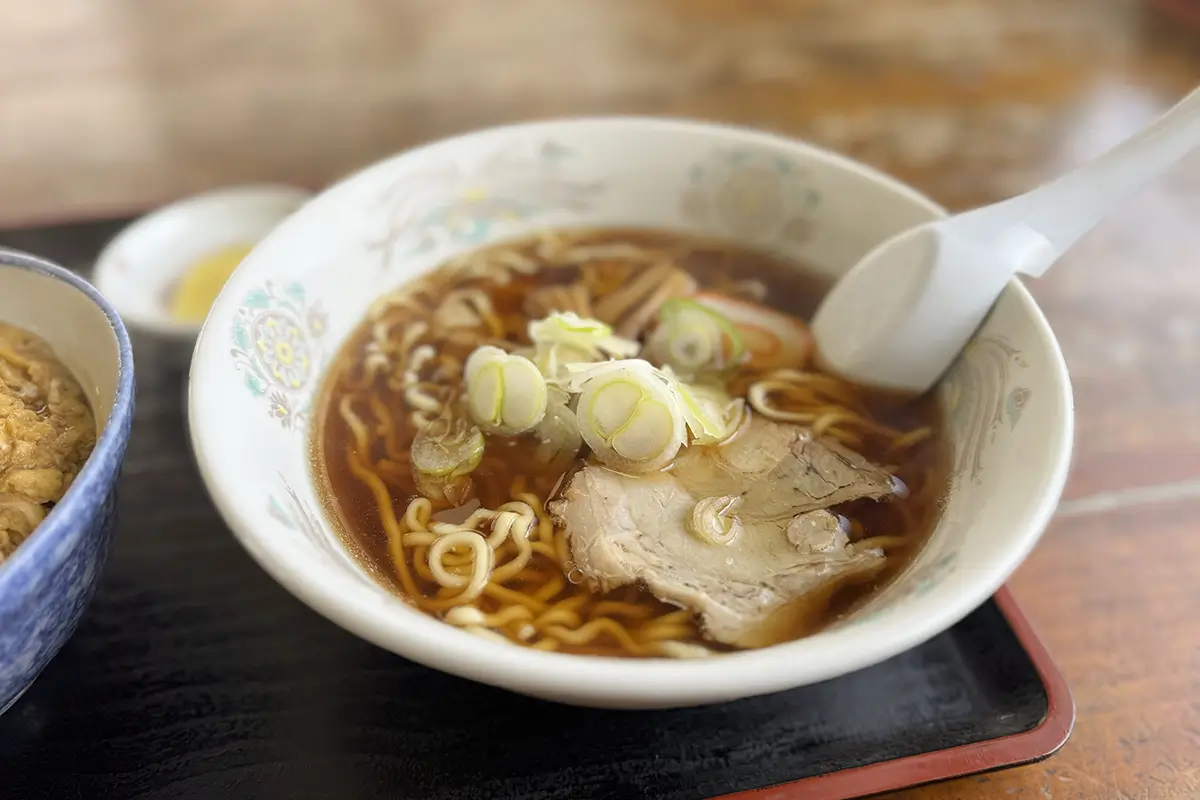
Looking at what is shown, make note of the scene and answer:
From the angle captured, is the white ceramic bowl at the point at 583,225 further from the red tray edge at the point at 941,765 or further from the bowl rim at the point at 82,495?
the red tray edge at the point at 941,765

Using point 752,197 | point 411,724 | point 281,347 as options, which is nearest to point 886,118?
point 752,197

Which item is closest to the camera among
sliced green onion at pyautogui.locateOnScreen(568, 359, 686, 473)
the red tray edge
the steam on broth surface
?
the red tray edge

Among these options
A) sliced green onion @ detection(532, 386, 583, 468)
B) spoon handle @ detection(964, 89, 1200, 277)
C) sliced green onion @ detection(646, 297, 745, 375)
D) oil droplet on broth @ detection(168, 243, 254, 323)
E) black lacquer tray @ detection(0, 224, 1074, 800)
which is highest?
spoon handle @ detection(964, 89, 1200, 277)

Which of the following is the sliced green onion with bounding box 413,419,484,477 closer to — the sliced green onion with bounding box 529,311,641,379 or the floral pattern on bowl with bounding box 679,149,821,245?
the sliced green onion with bounding box 529,311,641,379

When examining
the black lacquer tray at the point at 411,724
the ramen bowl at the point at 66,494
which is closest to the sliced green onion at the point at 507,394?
the black lacquer tray at the point at 411,724

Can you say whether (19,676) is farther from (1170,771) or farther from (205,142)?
(205,142)

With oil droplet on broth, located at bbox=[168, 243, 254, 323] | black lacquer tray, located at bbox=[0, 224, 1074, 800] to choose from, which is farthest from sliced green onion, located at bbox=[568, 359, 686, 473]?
oil droplet on broth, located at bbox=[168, 243, 254, 323]

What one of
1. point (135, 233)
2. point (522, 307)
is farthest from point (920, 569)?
point (135, 233)
